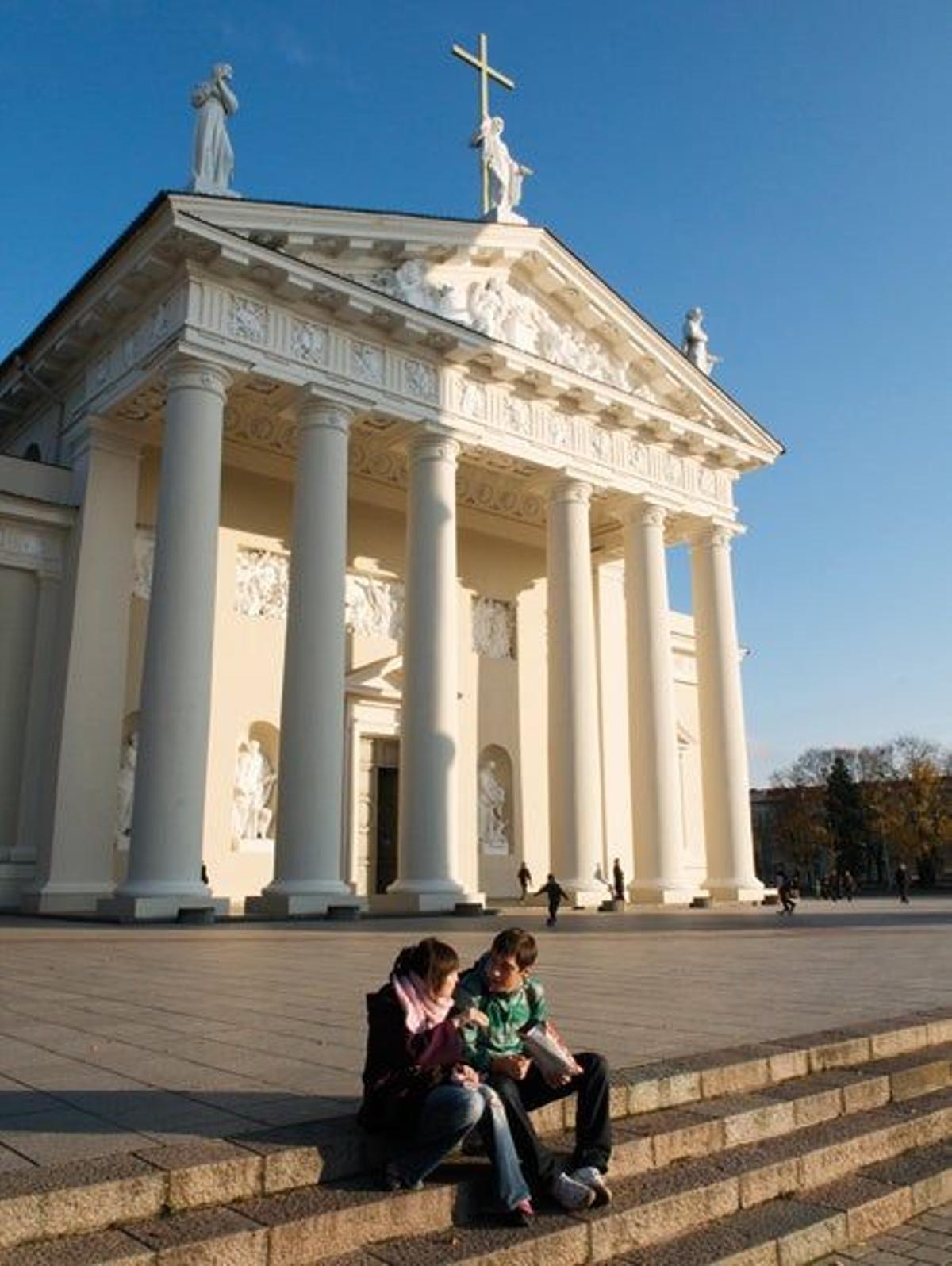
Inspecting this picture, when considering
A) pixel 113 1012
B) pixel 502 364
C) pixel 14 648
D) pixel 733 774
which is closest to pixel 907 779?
pixel 733 774

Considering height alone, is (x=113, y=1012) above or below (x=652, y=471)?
below

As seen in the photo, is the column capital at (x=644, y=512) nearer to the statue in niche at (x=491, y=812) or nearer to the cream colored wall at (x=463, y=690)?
the cream colored wall at (x=463, y=690)

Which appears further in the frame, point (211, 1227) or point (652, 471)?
point (652, 471)

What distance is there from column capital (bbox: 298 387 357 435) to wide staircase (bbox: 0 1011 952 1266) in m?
15.5

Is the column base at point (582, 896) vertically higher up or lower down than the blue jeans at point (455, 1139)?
higher up

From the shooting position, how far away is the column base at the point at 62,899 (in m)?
17.7

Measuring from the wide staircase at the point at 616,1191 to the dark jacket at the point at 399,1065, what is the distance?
0.49 feet

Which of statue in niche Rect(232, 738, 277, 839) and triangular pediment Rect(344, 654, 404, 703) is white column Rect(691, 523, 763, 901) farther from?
statue in niche Rect(232, 738, 277, 839)

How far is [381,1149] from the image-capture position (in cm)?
381

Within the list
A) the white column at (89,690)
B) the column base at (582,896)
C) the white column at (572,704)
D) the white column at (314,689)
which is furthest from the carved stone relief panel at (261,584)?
the column base at (582,896)

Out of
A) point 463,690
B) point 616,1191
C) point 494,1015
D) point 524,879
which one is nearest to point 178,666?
point 463,690

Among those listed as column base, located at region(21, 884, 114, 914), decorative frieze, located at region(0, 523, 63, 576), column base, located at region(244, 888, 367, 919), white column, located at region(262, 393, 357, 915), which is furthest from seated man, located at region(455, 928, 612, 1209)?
decorative frieze, located at region(0, 523, 63, 576)

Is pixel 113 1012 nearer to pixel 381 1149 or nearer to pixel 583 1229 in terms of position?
pixel 381 1149

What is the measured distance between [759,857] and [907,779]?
31.2 metres
